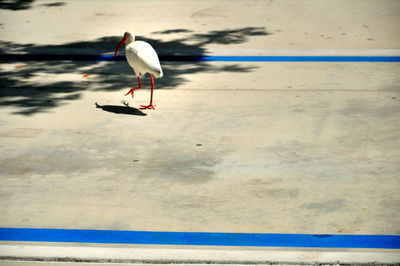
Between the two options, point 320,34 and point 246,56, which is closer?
point 246,56

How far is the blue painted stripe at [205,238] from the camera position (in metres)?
4.45

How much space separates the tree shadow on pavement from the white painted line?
3.20 metres

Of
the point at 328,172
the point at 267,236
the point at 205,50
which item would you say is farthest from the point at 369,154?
the point at 205,50

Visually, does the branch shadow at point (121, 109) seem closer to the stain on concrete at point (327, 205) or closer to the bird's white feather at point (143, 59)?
the bird's white feather at point (143, 59)

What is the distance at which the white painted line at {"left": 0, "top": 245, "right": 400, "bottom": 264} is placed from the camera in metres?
4.23

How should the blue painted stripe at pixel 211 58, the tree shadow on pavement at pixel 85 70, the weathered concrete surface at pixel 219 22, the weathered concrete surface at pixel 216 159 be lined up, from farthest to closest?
the weathered concrete surface at pixel 219 22 → the blue painted stripe at pixel 211 58 → the tree shadow on pavement at pixel 85 70 → the weathered concrete surface at pixel 216 159

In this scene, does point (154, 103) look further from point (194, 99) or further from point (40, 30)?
point (40, 30)

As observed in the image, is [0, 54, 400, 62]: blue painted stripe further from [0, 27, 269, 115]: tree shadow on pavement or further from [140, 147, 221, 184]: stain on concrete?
[140, 147, 221, 184]: stain on concrete

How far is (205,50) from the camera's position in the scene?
984cm

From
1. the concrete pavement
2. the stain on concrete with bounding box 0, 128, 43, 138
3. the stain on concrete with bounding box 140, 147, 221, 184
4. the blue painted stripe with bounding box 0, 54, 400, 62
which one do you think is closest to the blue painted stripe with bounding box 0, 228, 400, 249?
the concrete pavement

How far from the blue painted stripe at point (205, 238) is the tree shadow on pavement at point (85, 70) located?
116 inches

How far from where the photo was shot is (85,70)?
898cm

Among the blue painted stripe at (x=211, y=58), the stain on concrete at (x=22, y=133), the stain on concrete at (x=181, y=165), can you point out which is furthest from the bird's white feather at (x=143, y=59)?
the blue painted stripe at (x=211, y=58)

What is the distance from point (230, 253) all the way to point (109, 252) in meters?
0.86
